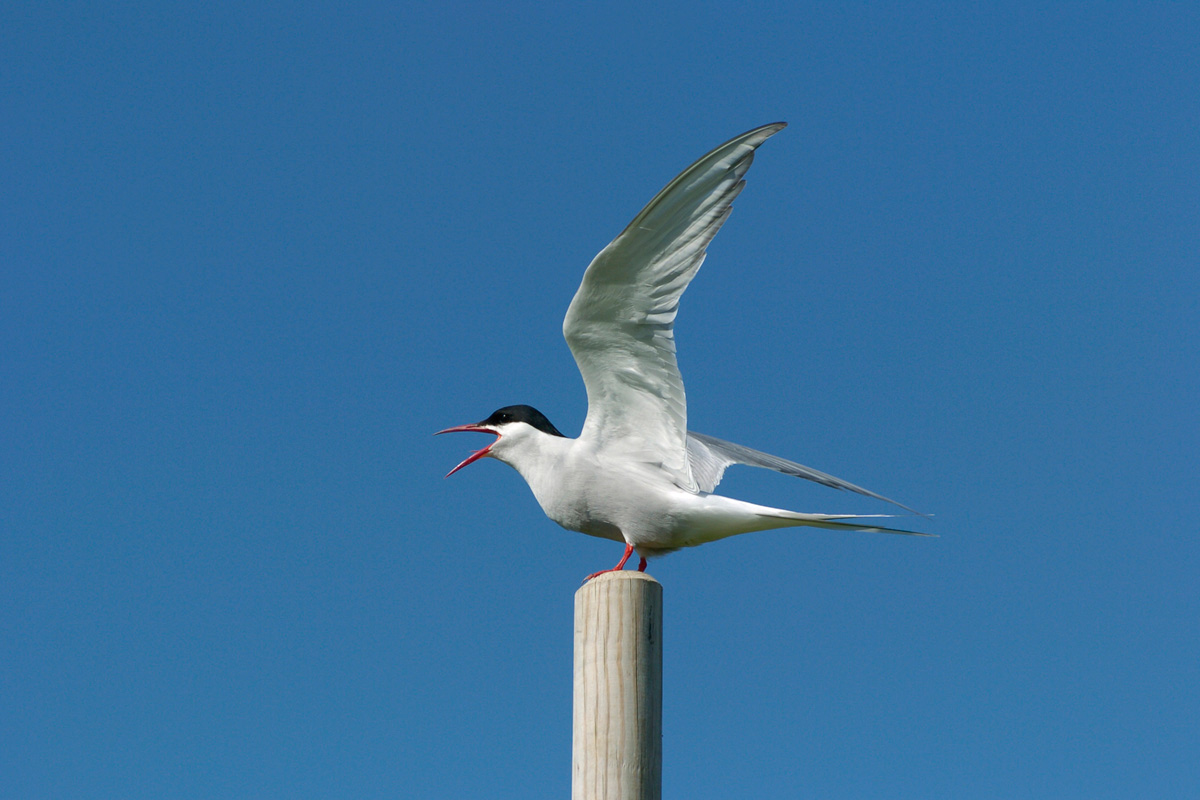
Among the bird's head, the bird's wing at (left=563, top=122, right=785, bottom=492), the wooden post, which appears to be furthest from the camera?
the bird's head

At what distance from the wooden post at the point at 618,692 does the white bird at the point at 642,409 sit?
134 centimetres

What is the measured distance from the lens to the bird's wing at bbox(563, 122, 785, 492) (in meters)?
4.46

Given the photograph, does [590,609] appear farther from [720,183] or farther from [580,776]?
[720,183]

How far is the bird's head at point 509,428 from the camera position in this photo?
217 inches

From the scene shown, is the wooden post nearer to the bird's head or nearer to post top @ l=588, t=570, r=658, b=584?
post top @ l=588, t=570, r=658, b=584

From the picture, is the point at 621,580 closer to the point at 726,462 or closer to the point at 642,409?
the point at 642,409

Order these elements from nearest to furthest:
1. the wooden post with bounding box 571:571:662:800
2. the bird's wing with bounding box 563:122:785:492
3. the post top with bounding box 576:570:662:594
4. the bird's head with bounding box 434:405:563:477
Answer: the wooden post with bounding box 571:571:662:800
the post top with bounding box 576:570:662:594
the bird's wing with bounding box 563:122:785:492
the bird's head with bounding box 434:405:563:477

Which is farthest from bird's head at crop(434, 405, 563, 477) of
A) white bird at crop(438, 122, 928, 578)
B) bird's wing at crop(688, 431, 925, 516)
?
bird's wing at crop(688, 431, 925, 516)

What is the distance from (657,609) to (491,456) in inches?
88.2

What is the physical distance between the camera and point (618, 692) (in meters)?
3.43

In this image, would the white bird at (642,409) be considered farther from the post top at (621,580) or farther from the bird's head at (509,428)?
the post top at (621,580)

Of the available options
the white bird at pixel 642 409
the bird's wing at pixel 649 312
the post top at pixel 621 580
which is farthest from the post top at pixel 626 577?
the bird's wing at pixel 649 312

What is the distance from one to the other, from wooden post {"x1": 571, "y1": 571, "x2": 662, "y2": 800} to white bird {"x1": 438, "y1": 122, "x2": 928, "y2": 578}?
1341mm

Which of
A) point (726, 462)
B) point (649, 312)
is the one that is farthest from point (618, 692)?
point (726, 462)
